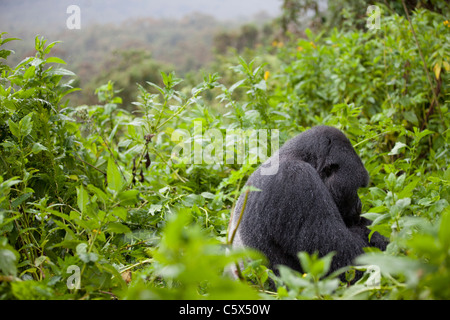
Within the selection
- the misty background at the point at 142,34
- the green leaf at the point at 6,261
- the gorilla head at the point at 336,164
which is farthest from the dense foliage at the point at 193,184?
the misty background at the point at 142,34

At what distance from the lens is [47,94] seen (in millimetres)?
1771

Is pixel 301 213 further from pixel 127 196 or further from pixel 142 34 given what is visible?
pixel 142 34

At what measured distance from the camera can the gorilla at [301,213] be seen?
1431 mm

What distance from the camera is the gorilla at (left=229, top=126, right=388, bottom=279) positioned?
1431 millimetres

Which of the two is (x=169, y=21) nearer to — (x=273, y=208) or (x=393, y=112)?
(x=393, y=112)

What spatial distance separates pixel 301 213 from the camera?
1.43 m

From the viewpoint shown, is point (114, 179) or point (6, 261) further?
point (114, 179)

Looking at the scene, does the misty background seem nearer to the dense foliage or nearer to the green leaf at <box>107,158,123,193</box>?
the dense foliage

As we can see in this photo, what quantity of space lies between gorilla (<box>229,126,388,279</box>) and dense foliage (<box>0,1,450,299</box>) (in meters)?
0.10

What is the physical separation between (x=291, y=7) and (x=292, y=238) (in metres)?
5.61

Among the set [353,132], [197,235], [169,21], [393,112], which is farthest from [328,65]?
[169,21]

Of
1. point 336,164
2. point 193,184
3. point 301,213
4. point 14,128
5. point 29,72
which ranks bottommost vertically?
point 193,184

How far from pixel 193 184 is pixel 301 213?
915 millimetres

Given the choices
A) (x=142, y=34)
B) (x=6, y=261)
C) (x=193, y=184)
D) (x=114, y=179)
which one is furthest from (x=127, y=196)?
(x=142, y=34)
